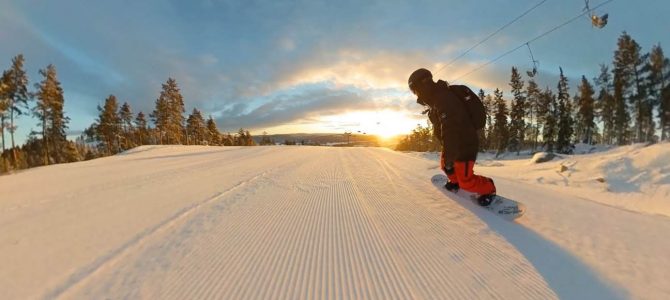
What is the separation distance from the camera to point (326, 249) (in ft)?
11.9

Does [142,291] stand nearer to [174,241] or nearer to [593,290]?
→ [174,241]

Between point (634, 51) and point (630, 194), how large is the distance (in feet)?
177

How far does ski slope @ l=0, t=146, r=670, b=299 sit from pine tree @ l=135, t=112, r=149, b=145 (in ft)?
271

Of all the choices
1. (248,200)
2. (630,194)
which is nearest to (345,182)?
(248,200)

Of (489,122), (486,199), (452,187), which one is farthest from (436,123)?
(489,122)

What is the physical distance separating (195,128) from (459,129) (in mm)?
81399

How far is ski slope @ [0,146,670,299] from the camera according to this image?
2705 mm

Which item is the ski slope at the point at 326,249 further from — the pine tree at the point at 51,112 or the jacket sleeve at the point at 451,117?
the pine tree at the point at 51,112

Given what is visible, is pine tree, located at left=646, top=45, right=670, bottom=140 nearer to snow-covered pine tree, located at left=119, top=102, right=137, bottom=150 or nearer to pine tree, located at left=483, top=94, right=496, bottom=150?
pine tree, located at left=483, top=94, right=496, bottom=150

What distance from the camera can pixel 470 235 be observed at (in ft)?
13.2

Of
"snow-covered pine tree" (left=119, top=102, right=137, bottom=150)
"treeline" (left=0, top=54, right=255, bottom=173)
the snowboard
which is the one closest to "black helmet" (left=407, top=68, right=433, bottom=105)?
the snowboard

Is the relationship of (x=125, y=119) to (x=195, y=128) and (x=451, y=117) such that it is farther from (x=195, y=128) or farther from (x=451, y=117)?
(x=451, y=117)

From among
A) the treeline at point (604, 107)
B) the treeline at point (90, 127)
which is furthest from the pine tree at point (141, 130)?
the treeline at point (604, 107)

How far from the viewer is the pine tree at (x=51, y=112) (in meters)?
45.4
